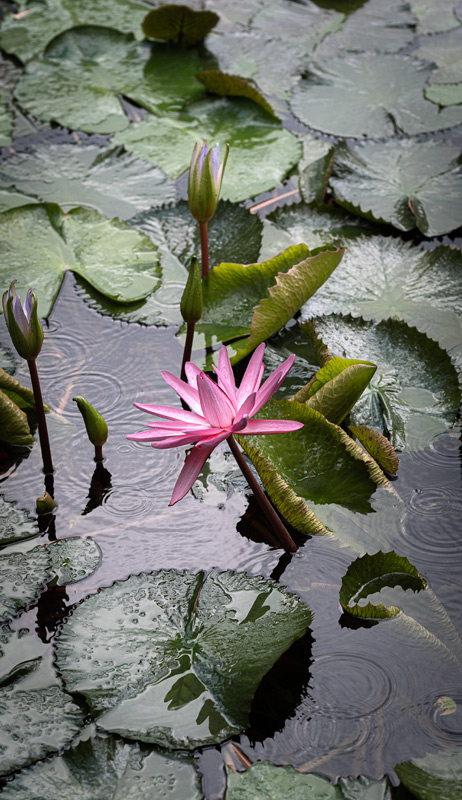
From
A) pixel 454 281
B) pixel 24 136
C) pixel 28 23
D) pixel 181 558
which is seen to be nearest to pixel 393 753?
pixel 181 558

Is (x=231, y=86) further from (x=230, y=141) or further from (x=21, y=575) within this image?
(x=21, y=575)

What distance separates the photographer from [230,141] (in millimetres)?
2277

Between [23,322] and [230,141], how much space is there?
52.4 inches

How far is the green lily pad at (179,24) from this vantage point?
255 cm

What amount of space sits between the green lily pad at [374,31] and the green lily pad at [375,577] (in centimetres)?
225

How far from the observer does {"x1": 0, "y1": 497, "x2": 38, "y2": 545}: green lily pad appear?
1.27 metres

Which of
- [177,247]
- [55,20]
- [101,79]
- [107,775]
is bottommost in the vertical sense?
[107,775]

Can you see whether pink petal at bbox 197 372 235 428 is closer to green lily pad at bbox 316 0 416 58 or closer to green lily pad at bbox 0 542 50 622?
green lily pad at bbox 0 542 50 622

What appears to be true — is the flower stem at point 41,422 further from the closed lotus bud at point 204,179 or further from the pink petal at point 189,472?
the closed lotus bud at point 204,179

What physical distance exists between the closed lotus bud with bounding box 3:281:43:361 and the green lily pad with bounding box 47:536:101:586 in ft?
1.24

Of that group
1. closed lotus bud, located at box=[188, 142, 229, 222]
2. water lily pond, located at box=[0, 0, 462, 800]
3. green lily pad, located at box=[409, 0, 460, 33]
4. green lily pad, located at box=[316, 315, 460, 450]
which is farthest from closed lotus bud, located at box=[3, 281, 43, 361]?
green lily pad, located at box=[409, 0, 460, 33]

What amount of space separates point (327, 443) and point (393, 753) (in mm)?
568

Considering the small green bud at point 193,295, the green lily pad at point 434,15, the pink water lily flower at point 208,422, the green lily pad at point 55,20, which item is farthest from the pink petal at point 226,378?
the green lily pad at point 434,15

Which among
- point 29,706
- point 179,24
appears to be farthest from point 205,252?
point 179,24
